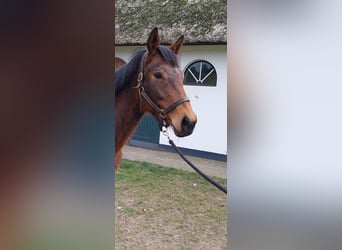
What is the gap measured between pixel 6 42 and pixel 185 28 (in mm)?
3888

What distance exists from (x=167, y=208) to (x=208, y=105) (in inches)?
58.6

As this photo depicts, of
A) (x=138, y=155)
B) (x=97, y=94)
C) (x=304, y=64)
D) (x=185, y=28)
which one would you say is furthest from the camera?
(x=138, y=155)

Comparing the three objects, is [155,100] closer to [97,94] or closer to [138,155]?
[97,94]

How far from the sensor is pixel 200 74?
160 inches

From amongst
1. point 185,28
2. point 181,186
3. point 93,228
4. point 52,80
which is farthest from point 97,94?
point 185,28

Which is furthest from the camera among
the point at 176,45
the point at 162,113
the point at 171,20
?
the point at 171,20

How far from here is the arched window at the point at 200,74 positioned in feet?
12.9

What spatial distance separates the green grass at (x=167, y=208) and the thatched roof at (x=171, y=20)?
1.59 meters

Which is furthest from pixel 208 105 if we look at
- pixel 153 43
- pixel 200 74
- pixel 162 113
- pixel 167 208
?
pixel 153 43

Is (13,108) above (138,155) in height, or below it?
above

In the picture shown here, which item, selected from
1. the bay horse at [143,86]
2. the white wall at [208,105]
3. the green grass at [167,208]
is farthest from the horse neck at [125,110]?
the white wall at [208,105]

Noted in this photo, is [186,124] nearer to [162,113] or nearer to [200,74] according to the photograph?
[162,113]

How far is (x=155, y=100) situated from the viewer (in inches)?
63.3

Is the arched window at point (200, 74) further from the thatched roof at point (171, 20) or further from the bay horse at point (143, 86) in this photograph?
the bay horse at point (143, 86)
